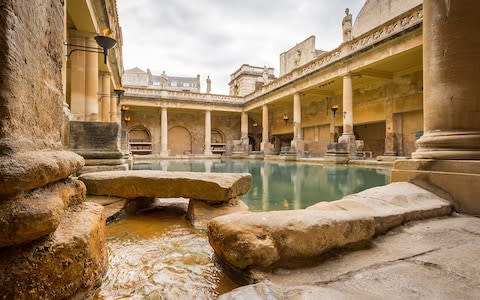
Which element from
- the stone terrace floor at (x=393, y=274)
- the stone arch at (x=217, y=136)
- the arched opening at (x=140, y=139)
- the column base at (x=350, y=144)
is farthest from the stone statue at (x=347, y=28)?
the arched opening at (x=140, y=139)

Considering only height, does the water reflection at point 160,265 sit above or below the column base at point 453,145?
below

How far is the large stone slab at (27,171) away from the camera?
886 millimetres

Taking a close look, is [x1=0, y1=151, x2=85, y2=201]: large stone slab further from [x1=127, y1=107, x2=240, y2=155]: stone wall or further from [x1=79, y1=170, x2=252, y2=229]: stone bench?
[x1=127, y1=107, x2=240, y2=155]: stone wall

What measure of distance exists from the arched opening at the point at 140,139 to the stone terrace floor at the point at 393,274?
2302 centimetres

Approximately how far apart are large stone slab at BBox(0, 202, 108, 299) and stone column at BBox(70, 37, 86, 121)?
6.49 meters

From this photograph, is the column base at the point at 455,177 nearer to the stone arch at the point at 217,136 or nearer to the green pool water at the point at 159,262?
the green pool water at the point at 159,262

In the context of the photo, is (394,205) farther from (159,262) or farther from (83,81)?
(83,81)

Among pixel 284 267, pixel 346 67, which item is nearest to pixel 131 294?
pixel 284 267

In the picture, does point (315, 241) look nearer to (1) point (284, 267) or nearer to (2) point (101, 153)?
(1) point (284, 267)

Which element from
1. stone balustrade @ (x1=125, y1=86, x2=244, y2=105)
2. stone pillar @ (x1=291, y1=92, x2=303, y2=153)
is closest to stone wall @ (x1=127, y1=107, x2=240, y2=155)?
stone balustrade @ (x1=125, y1=86, x2=244, y2=105)

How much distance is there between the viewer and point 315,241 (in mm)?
1411

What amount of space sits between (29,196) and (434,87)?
341 cm

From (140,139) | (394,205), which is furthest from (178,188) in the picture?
(140,139)

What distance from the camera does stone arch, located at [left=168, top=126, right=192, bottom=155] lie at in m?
24.6
